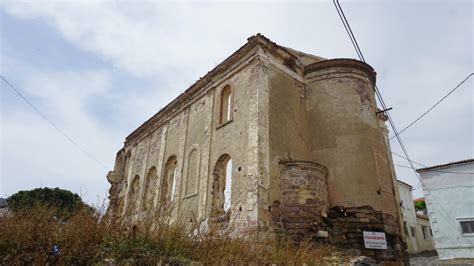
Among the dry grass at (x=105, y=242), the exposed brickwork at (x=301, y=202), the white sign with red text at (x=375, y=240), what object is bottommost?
the dry grass at (x=105, y=242)

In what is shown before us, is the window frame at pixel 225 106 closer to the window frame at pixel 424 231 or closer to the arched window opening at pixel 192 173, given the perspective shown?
the arched window opening at pixel 192 173

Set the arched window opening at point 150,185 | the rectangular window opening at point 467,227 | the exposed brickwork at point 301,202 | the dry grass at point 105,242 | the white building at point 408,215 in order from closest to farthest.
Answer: the dry grass at point 105,242, the exposed brickwork at point 301,202, the arched window opening at point 150,185, the rectangular window opening at point 467,227, the white building at point 408,215

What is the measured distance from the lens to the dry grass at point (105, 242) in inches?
163

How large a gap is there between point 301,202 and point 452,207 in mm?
12926

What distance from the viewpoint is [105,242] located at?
177 inches

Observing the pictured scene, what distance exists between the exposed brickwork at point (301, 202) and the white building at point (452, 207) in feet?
37.6

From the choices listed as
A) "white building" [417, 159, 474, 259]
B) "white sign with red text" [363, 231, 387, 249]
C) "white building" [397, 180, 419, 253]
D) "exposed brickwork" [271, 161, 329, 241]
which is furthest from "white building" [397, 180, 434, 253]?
"exposed brickwork" [271, 161, 329, 241]

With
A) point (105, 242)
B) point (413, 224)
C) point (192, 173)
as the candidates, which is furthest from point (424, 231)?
point (105, 242)

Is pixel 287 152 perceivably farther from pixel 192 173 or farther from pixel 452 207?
pixel 452 207

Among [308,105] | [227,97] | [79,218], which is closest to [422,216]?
[308,105]

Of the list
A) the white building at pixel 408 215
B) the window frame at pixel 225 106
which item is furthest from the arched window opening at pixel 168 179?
the white building at pixel 408 215

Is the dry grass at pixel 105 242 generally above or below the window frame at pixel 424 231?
below

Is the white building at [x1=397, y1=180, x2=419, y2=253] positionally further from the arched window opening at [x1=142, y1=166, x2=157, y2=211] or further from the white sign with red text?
the arched window opening at [x1=142, y1=166, x2=157, y2=211]

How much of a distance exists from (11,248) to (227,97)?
405 inches
